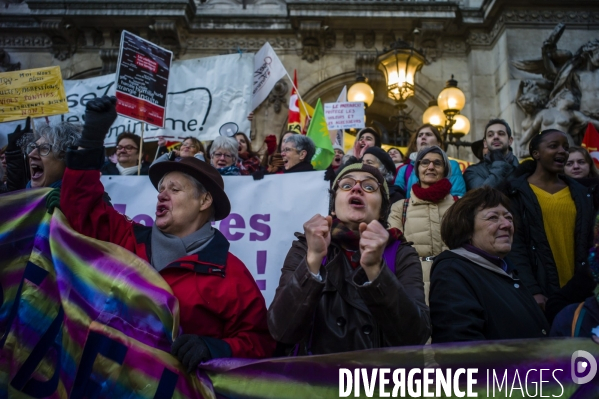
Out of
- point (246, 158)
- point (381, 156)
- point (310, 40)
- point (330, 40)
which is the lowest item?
point (381, 156)

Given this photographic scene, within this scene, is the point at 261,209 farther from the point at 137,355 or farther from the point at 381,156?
the point at 137,355

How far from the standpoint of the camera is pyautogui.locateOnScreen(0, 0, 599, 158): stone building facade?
11547mm

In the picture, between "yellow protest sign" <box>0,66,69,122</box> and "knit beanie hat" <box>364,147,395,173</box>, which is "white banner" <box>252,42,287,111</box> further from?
"knit beanie hat" <box>364,147,395,173</box>

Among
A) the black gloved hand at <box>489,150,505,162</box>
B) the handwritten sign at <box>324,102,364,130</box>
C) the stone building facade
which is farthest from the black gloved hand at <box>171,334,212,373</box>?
the stone building facade

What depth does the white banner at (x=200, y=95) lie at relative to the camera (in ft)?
33.0

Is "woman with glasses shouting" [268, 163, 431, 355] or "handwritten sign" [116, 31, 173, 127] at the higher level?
"handwritten sign" [116, 31, 173, 127]

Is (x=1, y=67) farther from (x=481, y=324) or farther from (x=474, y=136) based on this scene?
(x=481, y=324)

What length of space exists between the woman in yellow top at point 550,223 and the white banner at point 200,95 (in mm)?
6269

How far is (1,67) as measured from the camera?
39.3 feet

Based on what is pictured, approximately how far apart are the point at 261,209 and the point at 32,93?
3.35m

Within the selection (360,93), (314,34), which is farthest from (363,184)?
(314,34)

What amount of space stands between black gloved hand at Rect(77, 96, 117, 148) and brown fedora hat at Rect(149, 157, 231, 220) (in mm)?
357

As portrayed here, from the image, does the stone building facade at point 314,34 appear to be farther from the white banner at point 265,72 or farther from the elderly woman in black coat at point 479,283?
the elderly woman in black coat at point 479,283

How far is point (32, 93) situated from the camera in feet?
20.6
